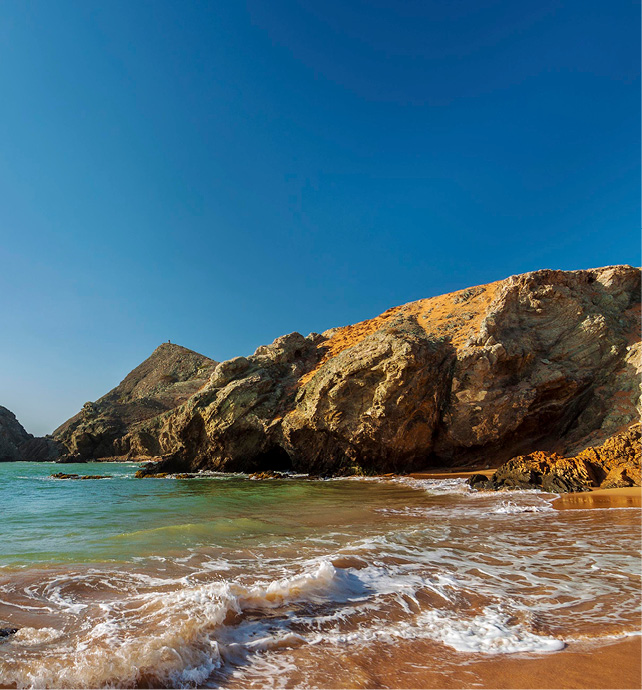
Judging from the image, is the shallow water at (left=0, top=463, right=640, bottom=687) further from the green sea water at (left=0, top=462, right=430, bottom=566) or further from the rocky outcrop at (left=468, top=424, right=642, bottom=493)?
the rocky outcrop at (left=468, top=424, right=642, bottom=493)

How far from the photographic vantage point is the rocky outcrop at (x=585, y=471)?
12.4 metres

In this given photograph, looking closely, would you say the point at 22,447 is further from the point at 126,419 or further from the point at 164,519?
the point at 164,519

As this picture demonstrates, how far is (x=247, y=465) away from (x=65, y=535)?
1941 centimetres

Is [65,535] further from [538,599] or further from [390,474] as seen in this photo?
[390,474]

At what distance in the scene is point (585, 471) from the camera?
12953 mm

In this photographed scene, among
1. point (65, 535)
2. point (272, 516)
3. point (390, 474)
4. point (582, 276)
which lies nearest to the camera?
point (65, 535)

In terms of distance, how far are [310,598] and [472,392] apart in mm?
17187

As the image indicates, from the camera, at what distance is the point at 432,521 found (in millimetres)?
9055

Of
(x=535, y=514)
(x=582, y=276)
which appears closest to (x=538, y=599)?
(x=535, y=514)

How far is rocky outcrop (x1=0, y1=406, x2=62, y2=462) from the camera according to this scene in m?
63.8

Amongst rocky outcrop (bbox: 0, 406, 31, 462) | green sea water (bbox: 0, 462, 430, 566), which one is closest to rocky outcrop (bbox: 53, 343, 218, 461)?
rocky outcrop (bbox: 0, 406, 31, 462)

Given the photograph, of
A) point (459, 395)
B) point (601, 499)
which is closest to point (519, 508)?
point (601, 499)

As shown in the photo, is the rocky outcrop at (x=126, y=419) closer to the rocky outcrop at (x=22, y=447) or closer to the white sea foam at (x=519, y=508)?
the rocky outcrop at (x=22, y=447)

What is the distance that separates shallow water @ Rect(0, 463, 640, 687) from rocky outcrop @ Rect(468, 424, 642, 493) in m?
3.79
